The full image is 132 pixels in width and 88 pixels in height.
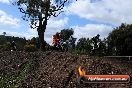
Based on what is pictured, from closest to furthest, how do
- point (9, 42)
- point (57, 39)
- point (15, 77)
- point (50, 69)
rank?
point (50, 69) → point (15, 77) → point (57, 39) → point (9, 42)

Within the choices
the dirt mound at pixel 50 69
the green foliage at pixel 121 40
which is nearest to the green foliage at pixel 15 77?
the dirt mound at pixel 50 69

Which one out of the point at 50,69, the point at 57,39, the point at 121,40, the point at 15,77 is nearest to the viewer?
the point at 50,69

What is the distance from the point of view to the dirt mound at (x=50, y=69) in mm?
19109

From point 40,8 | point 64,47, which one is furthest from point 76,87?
point 40,8

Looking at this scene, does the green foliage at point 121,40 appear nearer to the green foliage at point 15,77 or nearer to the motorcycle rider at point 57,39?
the motorcycle rider at point 57,39

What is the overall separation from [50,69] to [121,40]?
3183 cm

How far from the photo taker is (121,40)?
5250 centimetres

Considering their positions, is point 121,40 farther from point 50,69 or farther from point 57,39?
point 50,69

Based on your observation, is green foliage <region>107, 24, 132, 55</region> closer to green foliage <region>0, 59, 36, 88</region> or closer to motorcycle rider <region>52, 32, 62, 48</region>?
motorcycle rider <region>52, 32, 62, 48</region>

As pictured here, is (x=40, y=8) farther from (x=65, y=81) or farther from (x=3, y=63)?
(x=65, y=81)

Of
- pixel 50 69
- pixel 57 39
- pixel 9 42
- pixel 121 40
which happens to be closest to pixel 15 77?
pixel 50 69

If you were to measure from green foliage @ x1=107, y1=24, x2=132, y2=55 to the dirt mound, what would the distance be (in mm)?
24125

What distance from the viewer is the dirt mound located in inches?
752

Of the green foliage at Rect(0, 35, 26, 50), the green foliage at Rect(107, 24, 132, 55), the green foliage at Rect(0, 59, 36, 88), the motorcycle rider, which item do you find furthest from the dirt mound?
the green foliage at Rect(107, 24, 132, 55)
